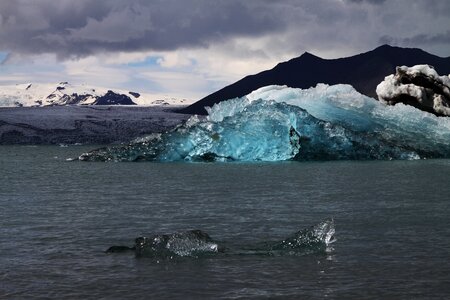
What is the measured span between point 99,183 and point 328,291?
1949 centimetres

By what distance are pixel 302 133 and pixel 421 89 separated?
1320 cm

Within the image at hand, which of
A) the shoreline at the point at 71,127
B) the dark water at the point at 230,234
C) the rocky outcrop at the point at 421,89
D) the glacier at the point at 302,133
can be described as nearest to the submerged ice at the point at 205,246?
the dark water at the point at 230,234

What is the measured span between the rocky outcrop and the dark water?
862 inches

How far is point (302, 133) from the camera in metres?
39.8

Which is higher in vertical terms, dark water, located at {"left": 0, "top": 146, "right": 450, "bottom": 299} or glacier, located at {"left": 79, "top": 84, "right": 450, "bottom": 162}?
glacier, located at {"left": 79, "top": 84, "right": 450, "bottom": 162}

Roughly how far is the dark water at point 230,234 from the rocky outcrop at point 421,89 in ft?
71.8

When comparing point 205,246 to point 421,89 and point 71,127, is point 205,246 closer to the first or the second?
point 421,89

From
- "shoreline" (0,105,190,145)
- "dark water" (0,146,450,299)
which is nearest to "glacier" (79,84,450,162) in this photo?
"dark water" (0,146,450,299)

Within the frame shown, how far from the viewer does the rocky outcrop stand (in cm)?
4798

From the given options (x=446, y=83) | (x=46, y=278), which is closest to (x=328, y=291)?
(x=46, y=278)

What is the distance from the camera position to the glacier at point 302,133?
38.6 m

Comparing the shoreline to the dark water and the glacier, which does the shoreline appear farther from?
the dark water

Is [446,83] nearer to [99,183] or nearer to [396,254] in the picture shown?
[99,183]

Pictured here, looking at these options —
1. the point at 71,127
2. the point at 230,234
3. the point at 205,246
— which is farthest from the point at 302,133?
the point at 71,127
